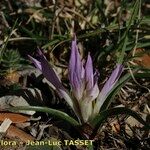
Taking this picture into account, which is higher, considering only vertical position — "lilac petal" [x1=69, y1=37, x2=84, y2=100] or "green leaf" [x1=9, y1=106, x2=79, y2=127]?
"lilac petal" [x1=69, y1=37, x2=84, y2=100]

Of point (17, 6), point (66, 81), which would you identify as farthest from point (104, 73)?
point (17, 6)

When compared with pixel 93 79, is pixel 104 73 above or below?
below

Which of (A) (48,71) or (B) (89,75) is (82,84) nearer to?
(B) (89,75)

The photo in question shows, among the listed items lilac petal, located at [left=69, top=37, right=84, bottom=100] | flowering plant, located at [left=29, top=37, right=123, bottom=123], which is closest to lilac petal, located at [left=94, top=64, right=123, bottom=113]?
flowering plant, located at [left=29, top=37, right=123, bottom=123]

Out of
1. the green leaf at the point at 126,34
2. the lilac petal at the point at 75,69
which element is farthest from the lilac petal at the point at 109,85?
the green leaf at the point at 126,34

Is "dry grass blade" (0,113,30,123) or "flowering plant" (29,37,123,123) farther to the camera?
"dry grass blade" (0,113,30,123)

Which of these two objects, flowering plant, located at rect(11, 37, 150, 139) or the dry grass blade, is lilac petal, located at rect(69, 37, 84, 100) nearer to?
flowering plant, located at rect(11, 37, 150, 139)

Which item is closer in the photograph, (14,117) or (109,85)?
(109,85)

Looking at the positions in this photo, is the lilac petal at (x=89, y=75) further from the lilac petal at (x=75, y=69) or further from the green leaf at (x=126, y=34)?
the green leaf at (x=126, y=34)

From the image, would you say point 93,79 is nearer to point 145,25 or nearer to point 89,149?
point 89,149

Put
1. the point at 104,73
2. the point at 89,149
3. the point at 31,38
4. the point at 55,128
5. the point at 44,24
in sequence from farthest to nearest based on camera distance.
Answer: the point at 44,24, the point at 31,38, the point at 104,73, the point at 55,128, the point at 89,149

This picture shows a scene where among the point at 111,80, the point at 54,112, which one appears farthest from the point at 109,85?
the point at 54,112
